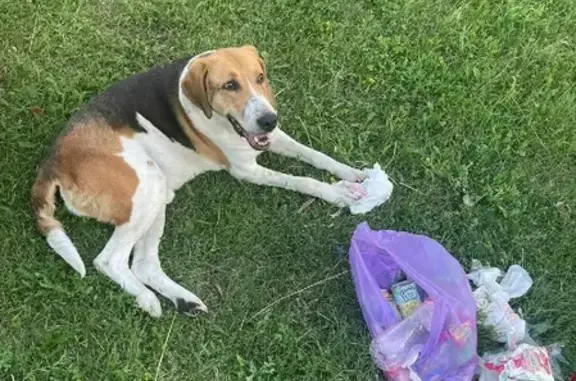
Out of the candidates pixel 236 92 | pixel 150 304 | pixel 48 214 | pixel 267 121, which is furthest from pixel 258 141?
pixel 48 214

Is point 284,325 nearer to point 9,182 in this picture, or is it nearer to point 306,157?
point 306,157

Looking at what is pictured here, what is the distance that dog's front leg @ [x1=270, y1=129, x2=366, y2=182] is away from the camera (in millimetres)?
5297

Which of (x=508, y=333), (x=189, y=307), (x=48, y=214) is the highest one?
(x=48, y=214)

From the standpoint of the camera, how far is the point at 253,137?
4.84m

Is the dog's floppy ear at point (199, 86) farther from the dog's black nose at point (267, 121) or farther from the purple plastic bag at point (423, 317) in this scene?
the purple plastic bag at point (423, 317)

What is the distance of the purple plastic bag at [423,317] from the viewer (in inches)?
175

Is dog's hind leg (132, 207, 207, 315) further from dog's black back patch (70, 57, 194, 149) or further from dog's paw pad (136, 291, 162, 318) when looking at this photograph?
dog's black back patch (70, 57, 194, 149)

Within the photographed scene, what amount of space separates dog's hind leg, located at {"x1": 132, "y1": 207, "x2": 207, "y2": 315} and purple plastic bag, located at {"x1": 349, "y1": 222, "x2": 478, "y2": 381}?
0.93 metres

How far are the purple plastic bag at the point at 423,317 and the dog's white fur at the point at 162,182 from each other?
1.88ft

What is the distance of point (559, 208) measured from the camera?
5.33 m

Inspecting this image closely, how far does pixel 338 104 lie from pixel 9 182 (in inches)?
84.2

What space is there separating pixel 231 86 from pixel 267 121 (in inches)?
11.2

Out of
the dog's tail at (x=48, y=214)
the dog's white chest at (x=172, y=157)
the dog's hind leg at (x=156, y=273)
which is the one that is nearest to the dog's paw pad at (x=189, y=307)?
the dog's hind leg at (x=156, y=273)

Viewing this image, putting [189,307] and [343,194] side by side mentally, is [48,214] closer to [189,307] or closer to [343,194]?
[189,307]
